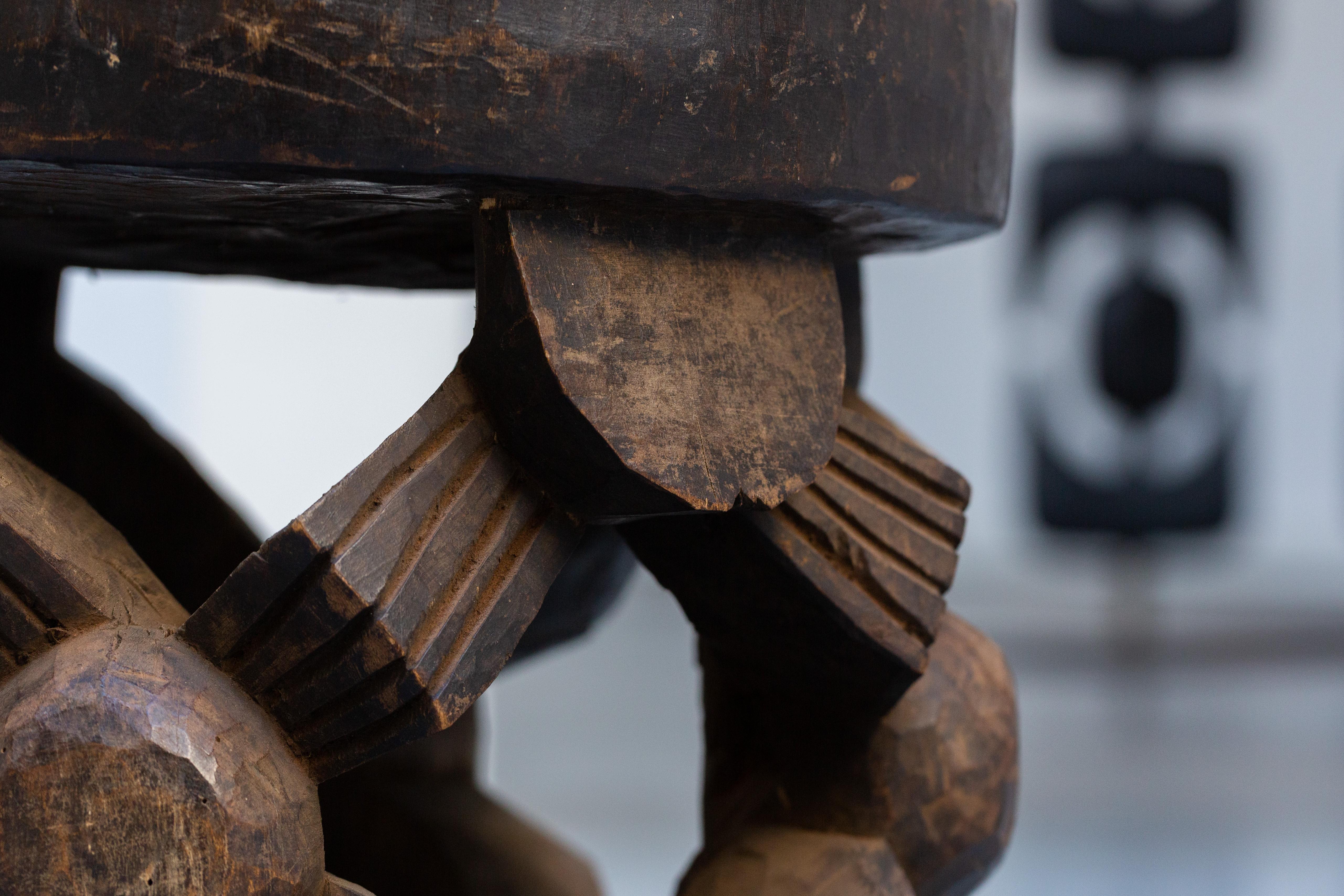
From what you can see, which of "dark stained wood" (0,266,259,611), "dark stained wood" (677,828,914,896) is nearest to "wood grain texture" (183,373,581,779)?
"dark stained wood" (677,828,914,896)

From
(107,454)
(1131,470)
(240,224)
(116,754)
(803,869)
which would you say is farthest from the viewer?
(1131,470)

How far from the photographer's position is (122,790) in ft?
1.90

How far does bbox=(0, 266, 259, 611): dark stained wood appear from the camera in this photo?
1024mm

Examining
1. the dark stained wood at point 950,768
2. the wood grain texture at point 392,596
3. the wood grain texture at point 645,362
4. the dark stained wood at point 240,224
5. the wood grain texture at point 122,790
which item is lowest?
the dark stained wood at point 950,768

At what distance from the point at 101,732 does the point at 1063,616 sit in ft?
11.8

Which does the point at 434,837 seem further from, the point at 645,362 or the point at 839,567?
the point at 645,362

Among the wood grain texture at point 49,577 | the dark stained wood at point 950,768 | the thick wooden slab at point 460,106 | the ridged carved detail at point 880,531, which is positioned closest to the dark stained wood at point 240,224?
the thick wooden slab at point 460,106

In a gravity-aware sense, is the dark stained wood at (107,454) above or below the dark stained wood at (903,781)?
above

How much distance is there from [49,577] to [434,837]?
567mm

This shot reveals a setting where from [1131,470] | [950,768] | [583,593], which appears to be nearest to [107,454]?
[583,593]

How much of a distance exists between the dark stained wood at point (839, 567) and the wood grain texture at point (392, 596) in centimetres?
12

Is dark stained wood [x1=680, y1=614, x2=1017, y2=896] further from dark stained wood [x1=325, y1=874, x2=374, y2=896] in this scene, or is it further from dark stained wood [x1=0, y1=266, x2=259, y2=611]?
dark stained wood [x1=0, y1=266, x2=259, y2=611]

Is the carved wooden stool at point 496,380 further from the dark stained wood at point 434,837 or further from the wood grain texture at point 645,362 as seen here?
the dark stained wood at point 434,837

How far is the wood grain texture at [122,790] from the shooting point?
1.90 feet
